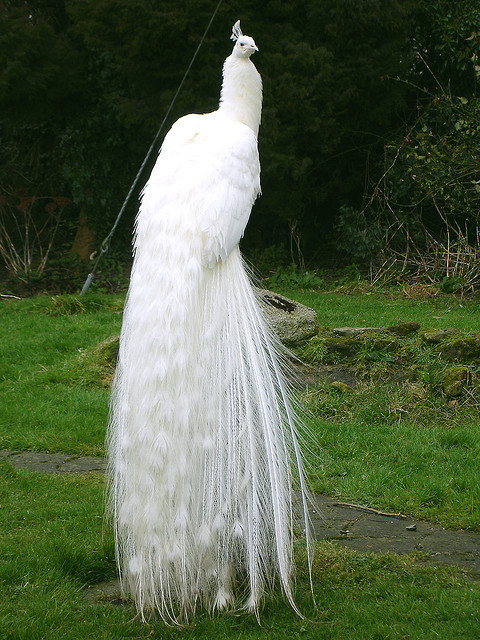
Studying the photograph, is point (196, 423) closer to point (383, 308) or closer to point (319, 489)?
point (319, 489)

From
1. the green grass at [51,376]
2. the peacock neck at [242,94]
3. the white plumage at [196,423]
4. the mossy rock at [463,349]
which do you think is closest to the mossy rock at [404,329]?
the mossy rock at [463,349]

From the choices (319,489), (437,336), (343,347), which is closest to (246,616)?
(319,489)

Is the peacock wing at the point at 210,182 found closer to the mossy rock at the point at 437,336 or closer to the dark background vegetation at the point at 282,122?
the mossy rock at the point at 437,336

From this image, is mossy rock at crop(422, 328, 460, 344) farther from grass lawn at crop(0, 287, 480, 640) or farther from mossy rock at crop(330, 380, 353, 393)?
mossy rock at crop(330, 380, 353, 393)

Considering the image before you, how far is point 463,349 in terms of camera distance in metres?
5.50

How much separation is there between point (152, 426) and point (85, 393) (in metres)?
3.29

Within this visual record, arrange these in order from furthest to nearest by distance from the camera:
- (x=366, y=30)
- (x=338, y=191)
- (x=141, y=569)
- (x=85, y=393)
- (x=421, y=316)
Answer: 1. (x=338, y=191)
2. (x=366, y=30)
3. (x=421, y=316)
4. (x=85, y=393)
5. (x=141, y=569)

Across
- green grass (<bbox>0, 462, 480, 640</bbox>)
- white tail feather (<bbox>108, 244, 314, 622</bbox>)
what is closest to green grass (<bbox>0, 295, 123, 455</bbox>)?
green grass (<bbox>0, 462, 480, 640</bbox>)

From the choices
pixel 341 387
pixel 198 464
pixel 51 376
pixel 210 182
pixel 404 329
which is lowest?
pixel 51 376

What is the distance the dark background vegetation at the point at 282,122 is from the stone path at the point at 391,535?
640cm

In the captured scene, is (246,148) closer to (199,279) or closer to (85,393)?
(199,279)

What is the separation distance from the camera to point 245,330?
2.86 metres

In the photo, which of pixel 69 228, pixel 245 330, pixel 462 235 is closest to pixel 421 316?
pixel 462 235

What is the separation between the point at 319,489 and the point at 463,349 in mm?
2095
